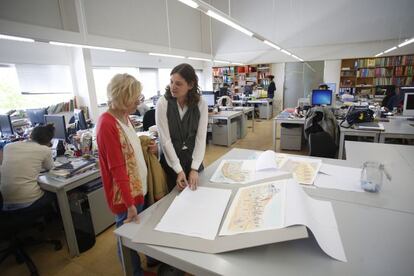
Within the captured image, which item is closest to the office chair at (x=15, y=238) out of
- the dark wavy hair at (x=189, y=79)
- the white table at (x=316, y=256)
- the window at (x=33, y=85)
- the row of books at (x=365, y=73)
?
the white table at (x=316, y=256)

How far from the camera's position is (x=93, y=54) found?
616cm

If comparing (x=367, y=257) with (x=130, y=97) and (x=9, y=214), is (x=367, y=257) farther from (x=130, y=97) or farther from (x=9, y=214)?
(x=9, y=214)

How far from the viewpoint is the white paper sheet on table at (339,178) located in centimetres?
133

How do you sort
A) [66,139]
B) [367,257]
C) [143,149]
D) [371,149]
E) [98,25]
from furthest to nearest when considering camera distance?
1. [98,25]
2. [66,139]
3. [371,149]
4. [143,149]
5. [367,257]

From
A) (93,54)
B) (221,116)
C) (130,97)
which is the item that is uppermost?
(93,54)

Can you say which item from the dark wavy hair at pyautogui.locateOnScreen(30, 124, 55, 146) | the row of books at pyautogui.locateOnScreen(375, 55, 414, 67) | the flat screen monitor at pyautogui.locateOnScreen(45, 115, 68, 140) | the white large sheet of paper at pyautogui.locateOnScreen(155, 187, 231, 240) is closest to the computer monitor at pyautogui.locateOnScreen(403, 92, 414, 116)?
the white large sheet of paper at pyautogui.locateOnScreen(155, 187, 231, 240)

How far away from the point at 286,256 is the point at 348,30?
9092mm

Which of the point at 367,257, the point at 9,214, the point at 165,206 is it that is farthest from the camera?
the point at 9,214

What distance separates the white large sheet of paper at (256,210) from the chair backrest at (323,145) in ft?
6.34

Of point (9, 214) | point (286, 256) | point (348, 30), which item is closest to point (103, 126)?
point (286, 256)

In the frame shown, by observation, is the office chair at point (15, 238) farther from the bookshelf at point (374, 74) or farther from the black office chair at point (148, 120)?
the bookshelf at point (374, 74)

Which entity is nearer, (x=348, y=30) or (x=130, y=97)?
(x=130, y=97)

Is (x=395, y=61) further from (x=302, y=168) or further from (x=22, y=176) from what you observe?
(x=22, y=176)

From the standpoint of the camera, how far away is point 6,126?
3613mm
